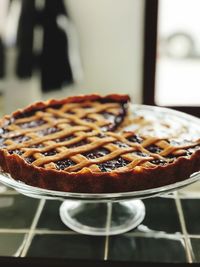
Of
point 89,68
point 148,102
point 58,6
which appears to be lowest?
point 148,102

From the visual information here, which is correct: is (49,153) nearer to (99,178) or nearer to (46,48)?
(99,178)

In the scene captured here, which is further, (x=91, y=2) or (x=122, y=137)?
(x=91, y=2)

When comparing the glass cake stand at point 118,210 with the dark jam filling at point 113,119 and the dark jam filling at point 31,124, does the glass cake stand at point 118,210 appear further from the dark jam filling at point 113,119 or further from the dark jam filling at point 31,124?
the dark jam filling at point 31,124

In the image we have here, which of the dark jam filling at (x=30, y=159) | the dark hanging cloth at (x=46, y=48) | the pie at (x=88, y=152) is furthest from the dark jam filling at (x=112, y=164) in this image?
the dark hanging cloth at (x=46, y=48)

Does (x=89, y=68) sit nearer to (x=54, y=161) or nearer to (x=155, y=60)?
(x=155, y=60)

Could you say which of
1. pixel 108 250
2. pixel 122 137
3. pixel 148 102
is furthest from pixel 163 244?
pixel 148 102

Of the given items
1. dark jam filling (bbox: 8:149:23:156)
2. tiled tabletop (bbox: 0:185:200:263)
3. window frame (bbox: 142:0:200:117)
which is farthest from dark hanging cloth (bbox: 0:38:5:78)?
dark jam filling (bbox: 8:149:23:156)

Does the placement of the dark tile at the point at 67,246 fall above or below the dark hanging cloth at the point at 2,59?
below
